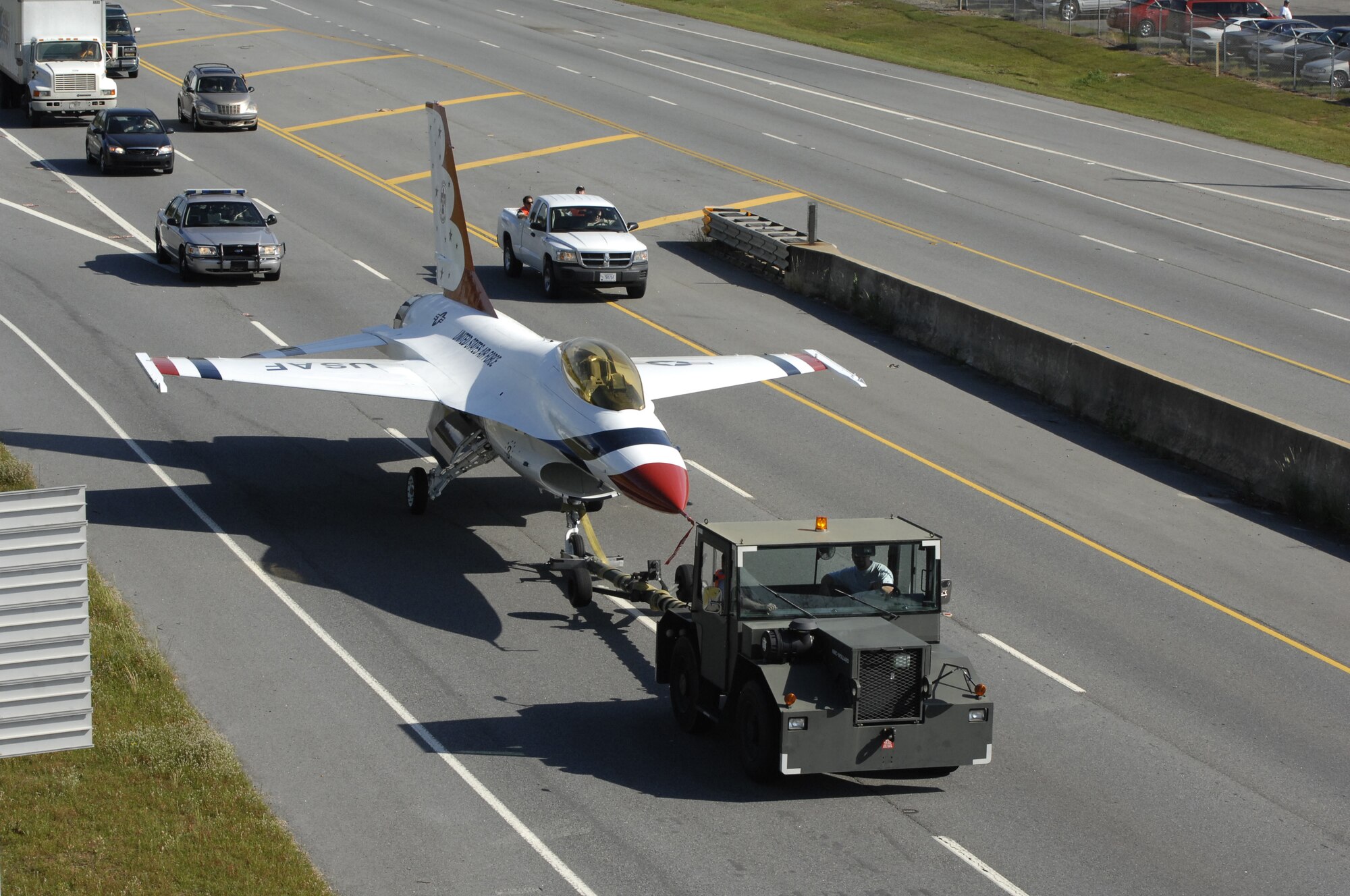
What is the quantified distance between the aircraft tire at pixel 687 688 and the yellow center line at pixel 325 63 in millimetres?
48442

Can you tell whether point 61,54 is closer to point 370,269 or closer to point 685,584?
point 370,269

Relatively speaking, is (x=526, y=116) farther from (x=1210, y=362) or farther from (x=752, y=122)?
(x=1210, y=362)

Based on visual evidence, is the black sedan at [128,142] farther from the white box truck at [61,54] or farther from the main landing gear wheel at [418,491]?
the main landing gear wheel at [418,491]

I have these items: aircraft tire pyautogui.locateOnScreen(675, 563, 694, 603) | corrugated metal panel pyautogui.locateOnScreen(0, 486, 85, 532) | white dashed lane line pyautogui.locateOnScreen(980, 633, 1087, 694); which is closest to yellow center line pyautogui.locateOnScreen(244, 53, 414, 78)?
aircraft tire pyautogui.locateOnScreen(675, 563, 694, 603)

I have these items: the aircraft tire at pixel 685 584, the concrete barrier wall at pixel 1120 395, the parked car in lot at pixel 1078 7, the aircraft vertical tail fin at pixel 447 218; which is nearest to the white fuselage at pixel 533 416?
the aircraft tire at pixel 685 584

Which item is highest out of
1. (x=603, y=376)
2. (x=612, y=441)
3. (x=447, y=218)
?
(x=447, y=218)

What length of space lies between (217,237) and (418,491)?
14974 millimetres

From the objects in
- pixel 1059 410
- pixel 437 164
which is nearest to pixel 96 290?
pixel 437 164

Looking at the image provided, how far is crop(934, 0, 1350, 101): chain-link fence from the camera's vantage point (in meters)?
59.5

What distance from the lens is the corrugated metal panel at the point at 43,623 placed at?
9.70 meters

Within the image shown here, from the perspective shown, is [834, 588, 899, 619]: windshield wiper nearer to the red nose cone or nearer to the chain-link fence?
the red nose cone

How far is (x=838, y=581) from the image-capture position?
571 inches

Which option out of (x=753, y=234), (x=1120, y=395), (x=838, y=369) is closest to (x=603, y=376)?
(x=838, y=369)

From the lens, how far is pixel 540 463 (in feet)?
65.0
